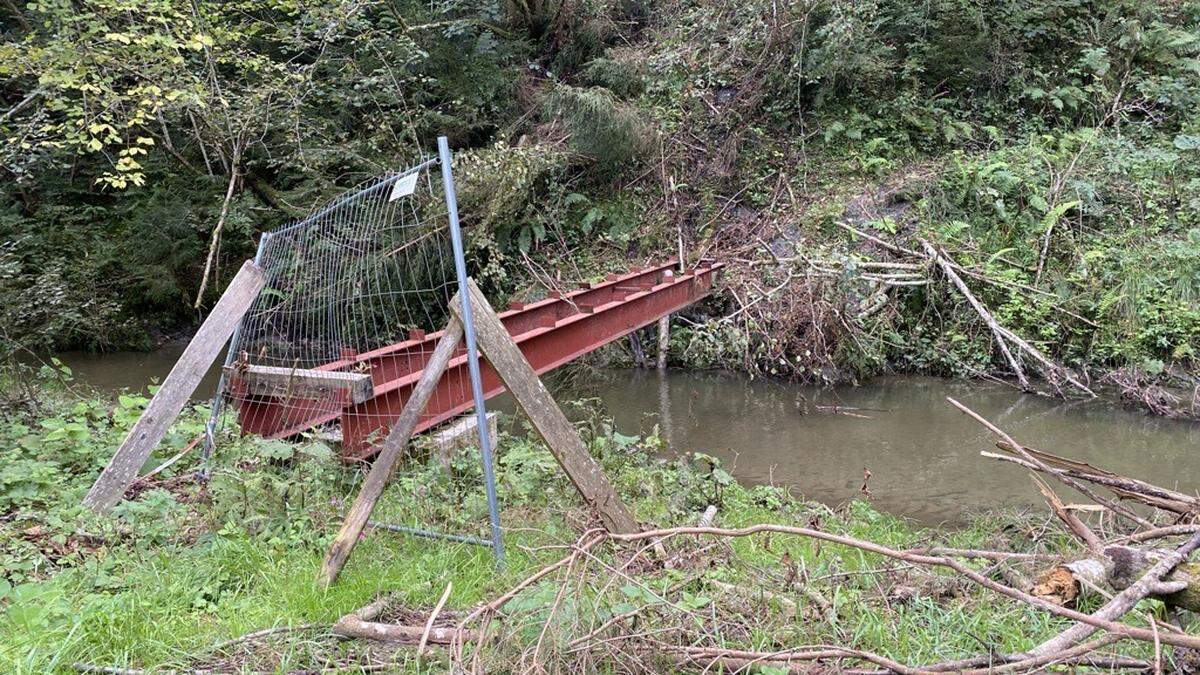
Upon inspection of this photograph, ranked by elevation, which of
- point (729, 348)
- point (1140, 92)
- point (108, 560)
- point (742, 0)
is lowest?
point (729, 348)

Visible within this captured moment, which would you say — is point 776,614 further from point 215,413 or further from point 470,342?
point 215,413

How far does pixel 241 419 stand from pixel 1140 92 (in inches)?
526

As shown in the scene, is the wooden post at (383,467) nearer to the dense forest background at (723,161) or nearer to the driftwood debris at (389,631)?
the driftwood debris at (389,631)

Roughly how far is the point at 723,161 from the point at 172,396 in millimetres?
9934

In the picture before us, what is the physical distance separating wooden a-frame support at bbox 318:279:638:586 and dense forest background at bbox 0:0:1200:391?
6243 millimetres

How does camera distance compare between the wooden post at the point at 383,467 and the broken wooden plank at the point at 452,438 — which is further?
the broken wooden plank at the point at 452,438

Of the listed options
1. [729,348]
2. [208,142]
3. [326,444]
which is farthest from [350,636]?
[208,142]

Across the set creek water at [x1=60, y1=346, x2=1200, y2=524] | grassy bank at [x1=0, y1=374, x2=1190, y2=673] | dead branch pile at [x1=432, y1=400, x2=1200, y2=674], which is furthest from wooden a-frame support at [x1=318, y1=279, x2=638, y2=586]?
creek water at [x1=60, y1=346, x2=1200, y2=524]

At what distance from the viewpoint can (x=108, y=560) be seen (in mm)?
3229

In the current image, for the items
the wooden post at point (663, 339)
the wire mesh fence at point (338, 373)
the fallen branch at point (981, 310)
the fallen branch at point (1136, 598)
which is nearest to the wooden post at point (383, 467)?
the wire mesh fence at point (338, 373)

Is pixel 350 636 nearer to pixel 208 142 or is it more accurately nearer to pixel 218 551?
pixel 218 551

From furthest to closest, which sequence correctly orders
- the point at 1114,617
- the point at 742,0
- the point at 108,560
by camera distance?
the point at 742,0 < the point at 108,560 < the point at 1114,617

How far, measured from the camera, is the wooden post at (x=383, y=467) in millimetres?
2928

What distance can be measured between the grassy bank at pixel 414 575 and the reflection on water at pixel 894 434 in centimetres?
114
